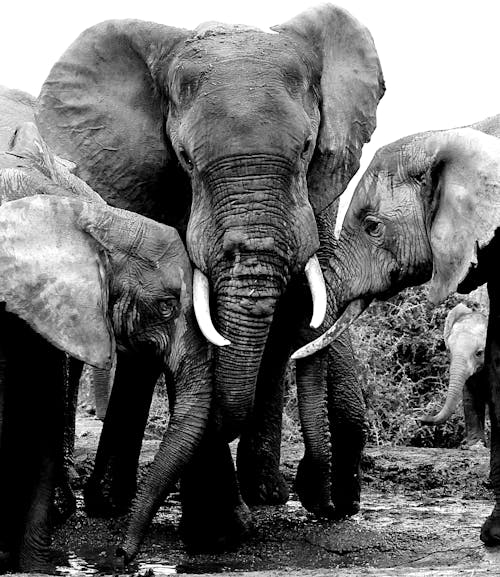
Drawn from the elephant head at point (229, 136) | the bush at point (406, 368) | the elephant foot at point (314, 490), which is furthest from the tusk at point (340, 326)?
the bush at point (406, 368)

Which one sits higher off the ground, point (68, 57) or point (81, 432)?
point (68, 57)

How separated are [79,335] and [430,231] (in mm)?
1313

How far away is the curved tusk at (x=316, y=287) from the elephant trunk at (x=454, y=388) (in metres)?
3.66

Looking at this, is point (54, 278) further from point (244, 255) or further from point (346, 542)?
point (346, 542)

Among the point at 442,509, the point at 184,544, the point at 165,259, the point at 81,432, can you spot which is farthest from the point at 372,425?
the point at 165,259

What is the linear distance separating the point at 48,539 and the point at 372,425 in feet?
17.6

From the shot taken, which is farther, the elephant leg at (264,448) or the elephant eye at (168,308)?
the elephant leg at (264,448)

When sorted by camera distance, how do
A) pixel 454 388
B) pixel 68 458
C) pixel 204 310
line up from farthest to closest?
pixel 454 388
pixel 68 458
pixel 204 310

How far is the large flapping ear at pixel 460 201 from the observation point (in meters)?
5.82

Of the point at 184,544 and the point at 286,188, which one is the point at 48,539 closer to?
the point at 184,544

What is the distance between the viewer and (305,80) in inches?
260

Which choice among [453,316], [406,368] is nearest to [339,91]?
[453,316]

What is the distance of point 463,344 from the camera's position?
1108 centimetres

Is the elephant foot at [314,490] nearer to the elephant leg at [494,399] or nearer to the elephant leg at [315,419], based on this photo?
the elephant leg at [315,419]
